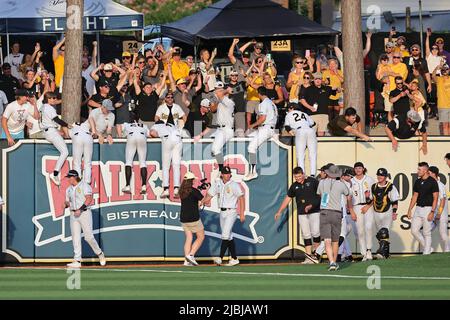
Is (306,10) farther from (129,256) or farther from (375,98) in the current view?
(129,256)

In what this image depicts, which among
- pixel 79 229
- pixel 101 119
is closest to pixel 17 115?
pixel 101 119

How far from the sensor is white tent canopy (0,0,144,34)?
31.9m

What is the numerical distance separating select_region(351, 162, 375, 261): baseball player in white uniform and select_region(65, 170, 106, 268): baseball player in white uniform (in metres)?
5.41

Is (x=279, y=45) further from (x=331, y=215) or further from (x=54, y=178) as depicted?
(x=331, y=215)

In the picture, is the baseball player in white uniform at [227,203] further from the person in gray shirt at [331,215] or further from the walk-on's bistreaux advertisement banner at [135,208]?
the person in gray shirt at [331,215]

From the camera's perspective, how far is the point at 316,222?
Answer: 27.4 metres

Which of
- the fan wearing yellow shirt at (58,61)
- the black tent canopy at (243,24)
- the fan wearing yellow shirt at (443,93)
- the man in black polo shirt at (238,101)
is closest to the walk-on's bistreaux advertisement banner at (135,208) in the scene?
the man in black polo shirt at (238,101)

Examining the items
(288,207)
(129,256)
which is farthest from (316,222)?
(129,256)

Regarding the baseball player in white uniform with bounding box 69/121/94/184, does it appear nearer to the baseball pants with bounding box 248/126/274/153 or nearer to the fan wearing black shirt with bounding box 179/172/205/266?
the fan wearing black shirt with bounding box 179/172/205/266

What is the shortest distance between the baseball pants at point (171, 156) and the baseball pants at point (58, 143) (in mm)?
2041

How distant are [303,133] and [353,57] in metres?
3.39

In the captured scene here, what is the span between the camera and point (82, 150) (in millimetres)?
28250

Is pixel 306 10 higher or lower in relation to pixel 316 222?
higher

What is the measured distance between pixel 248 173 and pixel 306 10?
22.2 meters
